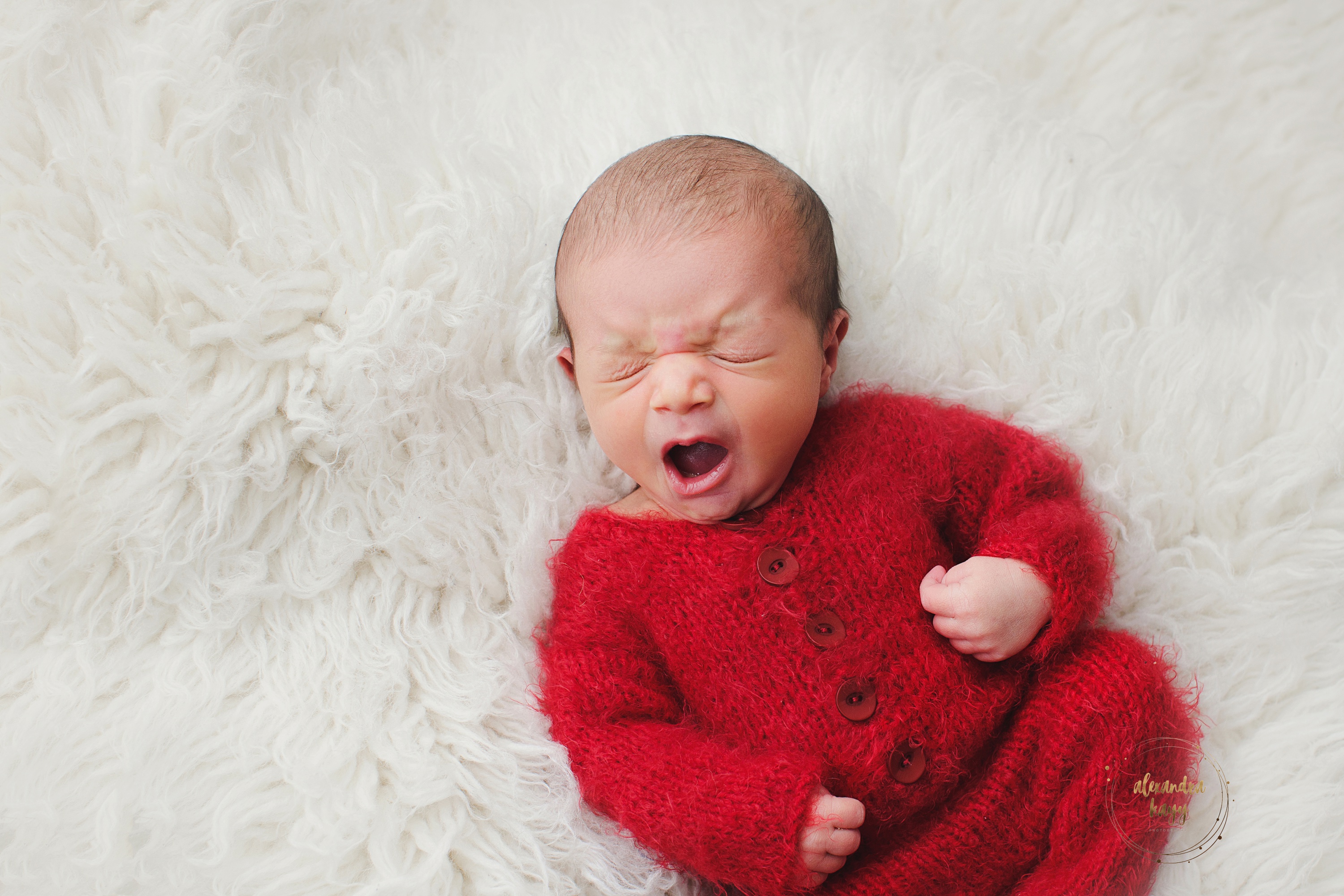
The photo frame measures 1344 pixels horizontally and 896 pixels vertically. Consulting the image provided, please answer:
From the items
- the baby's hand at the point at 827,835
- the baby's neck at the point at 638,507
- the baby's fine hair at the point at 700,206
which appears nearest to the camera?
the baby's hand at the point at 827,835

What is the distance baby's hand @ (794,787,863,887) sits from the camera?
1.04 metres

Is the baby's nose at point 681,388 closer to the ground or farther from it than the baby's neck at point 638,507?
farther from it

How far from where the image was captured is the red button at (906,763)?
3.62 ft

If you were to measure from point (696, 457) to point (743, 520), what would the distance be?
11 cm

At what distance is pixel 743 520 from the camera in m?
1.22

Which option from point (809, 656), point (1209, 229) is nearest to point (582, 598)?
point (809, 656)

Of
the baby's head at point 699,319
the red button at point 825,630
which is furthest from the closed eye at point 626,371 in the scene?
the red button at point 825,630

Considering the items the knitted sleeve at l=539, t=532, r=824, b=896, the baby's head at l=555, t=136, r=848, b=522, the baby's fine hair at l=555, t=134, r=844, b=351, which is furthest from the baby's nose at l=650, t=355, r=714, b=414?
the knitted sleeve at l=539, t=532, r=824, b=896

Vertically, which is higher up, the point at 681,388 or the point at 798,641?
the point at 681,388

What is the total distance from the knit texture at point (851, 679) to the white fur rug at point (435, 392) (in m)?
0.10

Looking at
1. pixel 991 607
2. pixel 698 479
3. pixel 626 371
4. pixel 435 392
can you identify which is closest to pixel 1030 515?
pixel 991 607

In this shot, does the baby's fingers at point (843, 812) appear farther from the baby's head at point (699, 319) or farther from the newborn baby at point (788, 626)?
the baby's head at point (699, 319)

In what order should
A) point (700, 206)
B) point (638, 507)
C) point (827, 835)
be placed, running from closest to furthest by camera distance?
point (827, 835)
point (700, 206)
point (638, 507)

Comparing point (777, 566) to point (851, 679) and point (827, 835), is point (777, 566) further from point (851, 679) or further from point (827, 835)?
point (827, 835)
